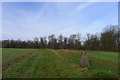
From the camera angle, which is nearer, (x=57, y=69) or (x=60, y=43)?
(x=57, y=69)

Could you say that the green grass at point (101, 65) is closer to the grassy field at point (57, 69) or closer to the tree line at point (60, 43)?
the grassy field at point (57, 69)

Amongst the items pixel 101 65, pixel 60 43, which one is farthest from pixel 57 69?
pixel 60 43

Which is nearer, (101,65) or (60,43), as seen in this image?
(101,65)

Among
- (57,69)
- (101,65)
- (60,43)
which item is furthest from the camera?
(60,43)

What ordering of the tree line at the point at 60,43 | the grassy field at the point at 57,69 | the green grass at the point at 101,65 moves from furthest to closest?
the tree line at the point at 60,43, the green grass at the point at 101,65, the grassy field at the point at 57,69

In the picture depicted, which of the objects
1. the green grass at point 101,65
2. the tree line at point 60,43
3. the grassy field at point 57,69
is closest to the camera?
the grassy field at point 57,69

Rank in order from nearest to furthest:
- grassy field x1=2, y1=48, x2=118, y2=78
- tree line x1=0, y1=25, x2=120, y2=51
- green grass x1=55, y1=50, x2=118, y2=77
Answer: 1. grassy field x1=2, y1=48, x2=118, y2=78
2. green grass x1=55, y1=50, x2=118, y2=77
3. tree line x1=0, y1=25, x2=120, y2=51

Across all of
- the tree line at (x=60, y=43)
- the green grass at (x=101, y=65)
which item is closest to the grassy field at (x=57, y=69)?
the green grass at (x=101, y=65)

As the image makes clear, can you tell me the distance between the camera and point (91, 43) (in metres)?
73.1

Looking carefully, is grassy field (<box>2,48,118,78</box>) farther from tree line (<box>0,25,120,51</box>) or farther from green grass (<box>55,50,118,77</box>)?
tree line (<box>0,25,120,51</box>)

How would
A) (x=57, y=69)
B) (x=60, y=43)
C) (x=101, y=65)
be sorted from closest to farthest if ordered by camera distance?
(x=57, y=69) < (x=101, y=65) < (x=60, y=43)

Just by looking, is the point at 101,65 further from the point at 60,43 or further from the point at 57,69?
the point at 60,43

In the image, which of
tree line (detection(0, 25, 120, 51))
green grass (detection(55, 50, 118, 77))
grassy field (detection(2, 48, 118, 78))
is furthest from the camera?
tree line (detection(0, 25, 120, 51))

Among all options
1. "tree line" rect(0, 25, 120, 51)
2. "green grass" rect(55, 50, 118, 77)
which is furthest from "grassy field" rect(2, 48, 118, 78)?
"tree line" rect(0, 25, 120, 51)
